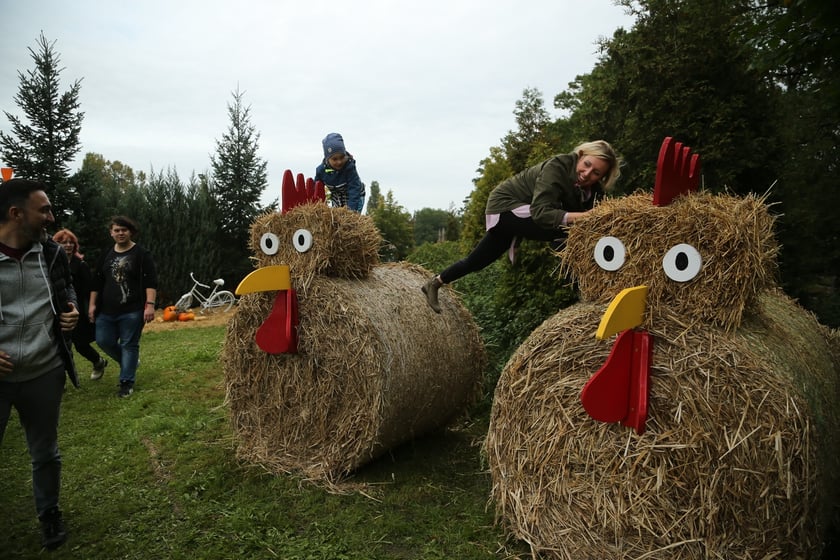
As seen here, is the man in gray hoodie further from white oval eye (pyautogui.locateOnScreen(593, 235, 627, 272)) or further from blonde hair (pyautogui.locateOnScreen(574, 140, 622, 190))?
blonde hair (pyautogui.locateOnScreen(574, 140, 622, 190))

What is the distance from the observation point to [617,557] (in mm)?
2572

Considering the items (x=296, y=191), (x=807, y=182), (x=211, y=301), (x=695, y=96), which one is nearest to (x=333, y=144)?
(x=296, y=191)

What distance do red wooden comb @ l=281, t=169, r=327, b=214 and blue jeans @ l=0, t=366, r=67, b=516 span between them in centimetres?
189

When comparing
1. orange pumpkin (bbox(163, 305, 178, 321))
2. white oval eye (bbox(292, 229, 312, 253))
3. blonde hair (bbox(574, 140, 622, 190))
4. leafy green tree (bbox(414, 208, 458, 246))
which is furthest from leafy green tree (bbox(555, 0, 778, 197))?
leafy green tree (bbox(414, 208, 458, 246))

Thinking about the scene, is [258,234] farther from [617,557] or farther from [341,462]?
[617,557]

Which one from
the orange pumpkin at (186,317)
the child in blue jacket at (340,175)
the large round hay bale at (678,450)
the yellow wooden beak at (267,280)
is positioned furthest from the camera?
the orange pumpkin at (186,317)

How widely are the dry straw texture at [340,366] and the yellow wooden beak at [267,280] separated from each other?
0.26 feet

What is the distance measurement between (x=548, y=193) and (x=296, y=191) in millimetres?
1941

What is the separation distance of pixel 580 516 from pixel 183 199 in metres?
16.5

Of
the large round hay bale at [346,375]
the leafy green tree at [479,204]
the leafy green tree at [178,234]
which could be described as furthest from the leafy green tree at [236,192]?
the large round hay bale at [346,375]

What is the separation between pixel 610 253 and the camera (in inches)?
111

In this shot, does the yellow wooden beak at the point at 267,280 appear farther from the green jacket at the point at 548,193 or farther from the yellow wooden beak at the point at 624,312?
the yellow wooden beak at the point at 624,312

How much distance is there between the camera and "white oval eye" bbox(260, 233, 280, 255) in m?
4.27

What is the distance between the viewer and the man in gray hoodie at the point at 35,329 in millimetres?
2980
